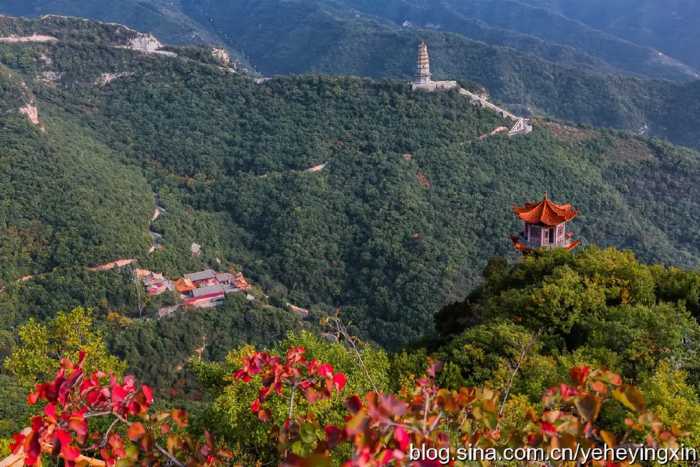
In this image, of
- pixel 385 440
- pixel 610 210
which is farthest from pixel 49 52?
pixel 385 440

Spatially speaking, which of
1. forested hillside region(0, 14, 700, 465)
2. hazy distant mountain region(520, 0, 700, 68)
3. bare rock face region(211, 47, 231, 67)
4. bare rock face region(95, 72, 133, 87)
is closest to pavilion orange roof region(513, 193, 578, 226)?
forested hillside region(0, 14, 700, 465)

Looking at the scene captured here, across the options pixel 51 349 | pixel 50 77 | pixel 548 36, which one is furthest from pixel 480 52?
pixel 51 349

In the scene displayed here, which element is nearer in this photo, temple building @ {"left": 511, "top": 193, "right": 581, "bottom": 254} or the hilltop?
temple building @ {"left": 511, "top": 193, "right": 581, "bottom": 254}

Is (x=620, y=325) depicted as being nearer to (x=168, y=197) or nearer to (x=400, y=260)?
(x=400, y=260)

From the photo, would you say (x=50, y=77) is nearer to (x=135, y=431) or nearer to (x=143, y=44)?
(x=143, y=44)

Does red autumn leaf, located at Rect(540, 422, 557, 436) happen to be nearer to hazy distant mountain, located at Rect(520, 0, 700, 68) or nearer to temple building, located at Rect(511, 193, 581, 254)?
temple building, located at Rect(511, 193, 581, 254)

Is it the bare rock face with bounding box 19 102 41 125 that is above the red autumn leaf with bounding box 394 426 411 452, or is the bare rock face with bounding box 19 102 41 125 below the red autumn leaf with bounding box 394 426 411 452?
below
